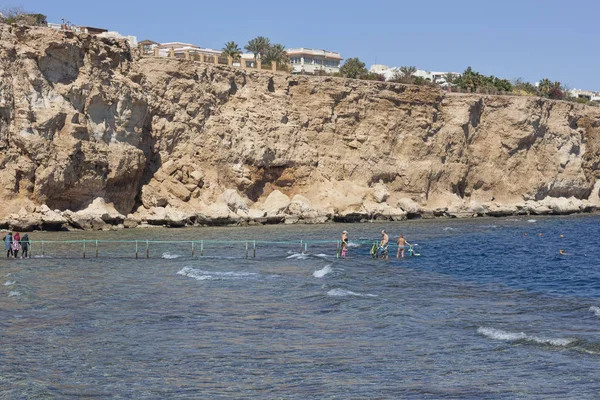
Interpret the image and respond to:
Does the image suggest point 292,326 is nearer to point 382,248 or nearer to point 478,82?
point 382,248

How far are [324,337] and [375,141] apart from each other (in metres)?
54.3

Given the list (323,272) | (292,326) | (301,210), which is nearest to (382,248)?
(323,272)

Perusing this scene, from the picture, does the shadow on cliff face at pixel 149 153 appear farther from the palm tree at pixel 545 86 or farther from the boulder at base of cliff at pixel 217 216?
the palm tree at pixel 545 86

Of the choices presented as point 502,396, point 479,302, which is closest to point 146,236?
point 479,302

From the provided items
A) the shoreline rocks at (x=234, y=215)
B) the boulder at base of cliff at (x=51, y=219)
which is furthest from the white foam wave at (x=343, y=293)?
the boulder at base of cliff at (x=51, y=219)

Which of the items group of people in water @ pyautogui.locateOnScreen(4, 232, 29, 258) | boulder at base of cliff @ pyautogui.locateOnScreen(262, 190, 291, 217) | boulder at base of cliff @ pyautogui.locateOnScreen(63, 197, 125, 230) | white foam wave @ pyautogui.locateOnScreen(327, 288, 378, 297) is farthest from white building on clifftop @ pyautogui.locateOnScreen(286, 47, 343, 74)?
white foam wave @ pyautogui.locateOnScreen(327, 288, 378, 297)

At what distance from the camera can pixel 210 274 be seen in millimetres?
30062

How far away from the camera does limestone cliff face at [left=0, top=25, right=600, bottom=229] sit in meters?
50.3

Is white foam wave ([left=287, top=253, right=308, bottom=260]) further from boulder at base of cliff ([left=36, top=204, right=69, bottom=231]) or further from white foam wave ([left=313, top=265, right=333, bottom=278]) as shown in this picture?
boulder at base of cliff ([left=36, top=204, right=69, bottom=231])

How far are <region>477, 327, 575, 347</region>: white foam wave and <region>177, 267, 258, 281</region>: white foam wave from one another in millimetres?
12166

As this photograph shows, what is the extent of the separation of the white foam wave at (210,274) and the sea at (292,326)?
0.20 metres

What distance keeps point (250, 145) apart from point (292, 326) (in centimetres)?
4401

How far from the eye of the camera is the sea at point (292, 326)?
1443cm

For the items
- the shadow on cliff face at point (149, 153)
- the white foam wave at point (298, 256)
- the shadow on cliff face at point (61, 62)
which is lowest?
the white foam wave at point (298, 256)
